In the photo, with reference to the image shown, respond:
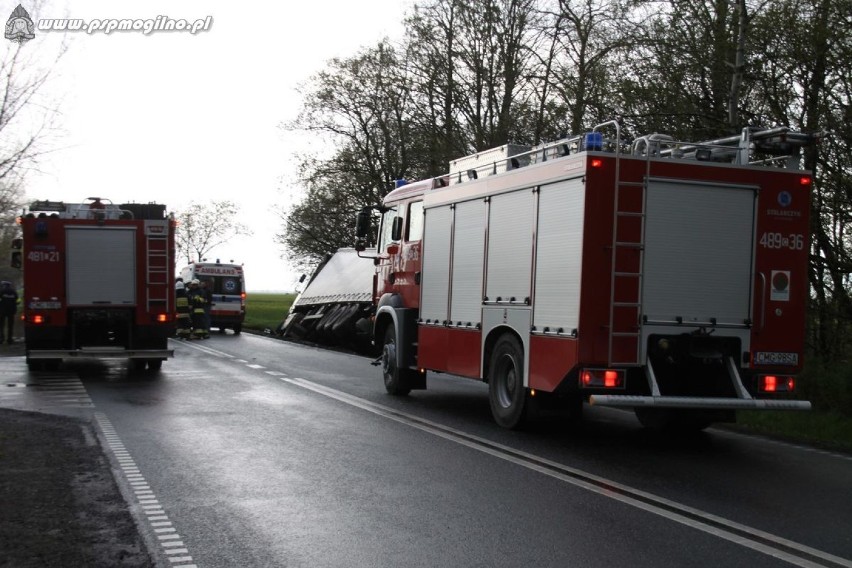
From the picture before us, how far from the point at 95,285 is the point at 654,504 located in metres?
13.2

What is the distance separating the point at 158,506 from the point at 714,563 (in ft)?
12.3

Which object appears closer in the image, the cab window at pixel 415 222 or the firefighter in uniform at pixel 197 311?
the cab window at pixel 415 222

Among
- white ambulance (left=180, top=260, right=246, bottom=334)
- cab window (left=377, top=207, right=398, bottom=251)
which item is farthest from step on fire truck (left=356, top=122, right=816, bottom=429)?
white ambulance (left=180, top=260, right=246, bottom=334)

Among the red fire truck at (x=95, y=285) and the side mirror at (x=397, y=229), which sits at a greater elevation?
the side mirror at (x=397, y=229)

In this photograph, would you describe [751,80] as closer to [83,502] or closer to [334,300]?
[83,502]

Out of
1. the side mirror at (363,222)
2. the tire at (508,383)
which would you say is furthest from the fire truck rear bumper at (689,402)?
the side mirror at (363,222)

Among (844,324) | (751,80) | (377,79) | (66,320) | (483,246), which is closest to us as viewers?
(483,246)

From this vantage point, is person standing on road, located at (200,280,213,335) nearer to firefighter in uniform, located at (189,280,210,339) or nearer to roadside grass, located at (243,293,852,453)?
firefighter in uniform, located at (189,280,210,339)

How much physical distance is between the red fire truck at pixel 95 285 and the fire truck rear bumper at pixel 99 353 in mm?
18

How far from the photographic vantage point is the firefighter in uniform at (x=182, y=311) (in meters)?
28.1

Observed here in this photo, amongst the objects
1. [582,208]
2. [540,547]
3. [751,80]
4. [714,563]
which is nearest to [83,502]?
[540,547]

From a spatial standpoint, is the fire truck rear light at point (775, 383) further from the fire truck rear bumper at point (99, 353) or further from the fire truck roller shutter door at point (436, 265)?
the fire truck rear bumper at point (99, 353)

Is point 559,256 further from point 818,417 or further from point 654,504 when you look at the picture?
point 818,417

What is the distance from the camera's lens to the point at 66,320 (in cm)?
1742
